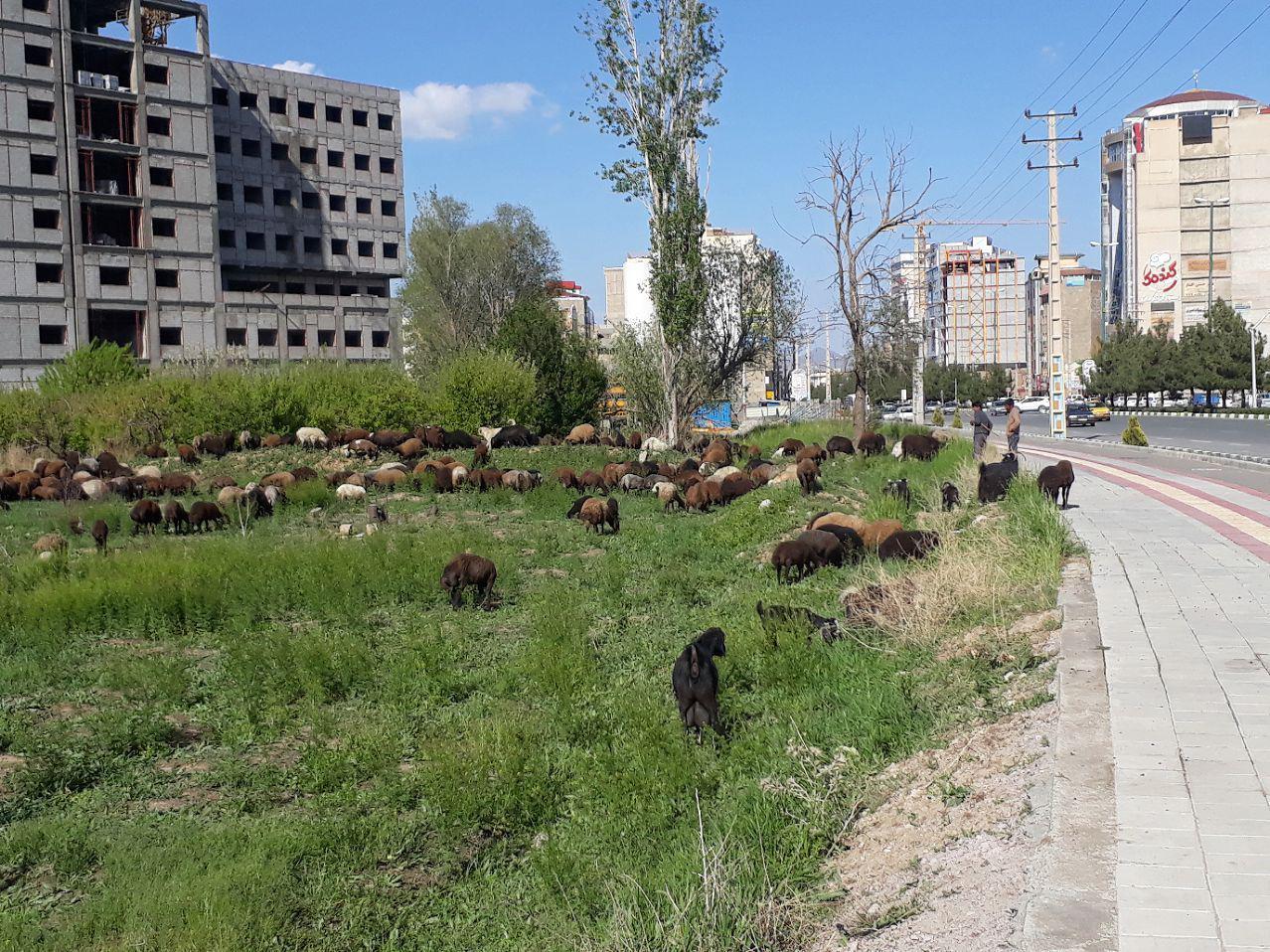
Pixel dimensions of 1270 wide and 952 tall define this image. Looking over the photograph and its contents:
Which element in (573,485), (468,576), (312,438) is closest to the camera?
(468,576)

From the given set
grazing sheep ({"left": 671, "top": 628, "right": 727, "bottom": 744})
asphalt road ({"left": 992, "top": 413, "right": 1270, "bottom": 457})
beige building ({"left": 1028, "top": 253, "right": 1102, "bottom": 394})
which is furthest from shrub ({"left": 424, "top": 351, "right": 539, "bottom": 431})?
beige building ({"left": 1028, "top": 253, "right": 1102, "bottom": 394})

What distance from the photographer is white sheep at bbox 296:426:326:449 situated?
28406 mm

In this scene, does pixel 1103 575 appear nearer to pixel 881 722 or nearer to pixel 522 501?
pixel 881 722

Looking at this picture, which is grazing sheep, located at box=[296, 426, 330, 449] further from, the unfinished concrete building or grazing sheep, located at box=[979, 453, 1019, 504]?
grazing sheep, located at box=[979, 453, 1019, 504]

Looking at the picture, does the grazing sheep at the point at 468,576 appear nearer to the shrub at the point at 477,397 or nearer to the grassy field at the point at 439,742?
the grassy field at the point at 439,742

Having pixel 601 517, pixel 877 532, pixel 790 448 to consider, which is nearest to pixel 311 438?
pixel 790 448

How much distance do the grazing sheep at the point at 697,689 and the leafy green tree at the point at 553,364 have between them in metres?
27.9

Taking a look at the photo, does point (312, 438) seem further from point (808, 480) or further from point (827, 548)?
point (827, 548)

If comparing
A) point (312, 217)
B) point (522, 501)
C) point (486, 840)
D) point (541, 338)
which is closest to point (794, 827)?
point (486, 840)

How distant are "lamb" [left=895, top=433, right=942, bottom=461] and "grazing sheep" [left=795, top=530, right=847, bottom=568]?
462 inches

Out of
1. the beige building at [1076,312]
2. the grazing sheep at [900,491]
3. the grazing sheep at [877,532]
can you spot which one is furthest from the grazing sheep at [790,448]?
the beige building at [1076,312]

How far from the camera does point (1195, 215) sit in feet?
382

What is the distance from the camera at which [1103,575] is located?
1046cm

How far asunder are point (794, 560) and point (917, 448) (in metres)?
12.5
